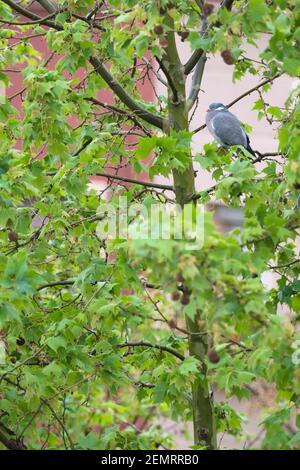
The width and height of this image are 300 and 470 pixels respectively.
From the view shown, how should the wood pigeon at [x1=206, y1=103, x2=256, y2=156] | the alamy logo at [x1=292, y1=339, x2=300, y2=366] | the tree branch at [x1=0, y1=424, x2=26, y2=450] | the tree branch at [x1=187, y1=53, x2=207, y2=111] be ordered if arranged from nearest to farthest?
the alamy logo at [x1=292, y1=339, x2=300, y2=366] → the tree branch at [x1=0, y1=424, x2=26, y2=450] → the tree branch at [x1=187, y1=53, x2=207, y2=111] → the wood pigeon at [x1=206, y1=103, x2=256, y2=156]

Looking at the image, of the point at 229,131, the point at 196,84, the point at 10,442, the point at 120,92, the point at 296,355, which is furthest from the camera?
the point at 229,131

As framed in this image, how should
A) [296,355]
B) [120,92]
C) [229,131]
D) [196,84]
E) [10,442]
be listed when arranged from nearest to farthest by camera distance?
1. [296,355]
2. [10,442]
3. [120,92]
4. [196,84]
5. [229,131]

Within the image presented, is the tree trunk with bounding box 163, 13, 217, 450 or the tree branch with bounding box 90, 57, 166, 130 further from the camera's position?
the tree branch with bounding box 90, 57, 166, 130

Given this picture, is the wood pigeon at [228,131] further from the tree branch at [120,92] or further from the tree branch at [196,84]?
the tree branch at [120,92]

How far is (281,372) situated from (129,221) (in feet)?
6.21

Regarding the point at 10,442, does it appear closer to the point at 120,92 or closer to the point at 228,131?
the point at 120,92

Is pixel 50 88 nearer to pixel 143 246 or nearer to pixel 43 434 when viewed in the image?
pixel 143 246

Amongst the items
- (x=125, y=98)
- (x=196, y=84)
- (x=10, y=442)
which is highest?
(x=196, y=84)

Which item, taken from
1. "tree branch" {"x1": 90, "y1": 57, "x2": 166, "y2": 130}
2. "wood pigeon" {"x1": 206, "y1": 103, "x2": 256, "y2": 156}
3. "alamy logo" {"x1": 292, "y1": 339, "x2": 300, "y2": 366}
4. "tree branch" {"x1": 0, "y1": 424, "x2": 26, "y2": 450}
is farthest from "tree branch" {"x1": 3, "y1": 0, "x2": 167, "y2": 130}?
"alamy logo" {"x1": 292, "y1": 339, "x2": 300, "y2": 366}

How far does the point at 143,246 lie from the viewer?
369 cm

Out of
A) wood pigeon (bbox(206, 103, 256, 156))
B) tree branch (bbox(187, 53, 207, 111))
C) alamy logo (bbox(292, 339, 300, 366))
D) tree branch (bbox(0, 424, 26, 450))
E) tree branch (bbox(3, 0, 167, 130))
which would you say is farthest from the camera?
wood pigeon (bbox(206, 103, 256, 156))

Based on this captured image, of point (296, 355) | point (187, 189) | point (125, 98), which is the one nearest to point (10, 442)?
point (187, 189)

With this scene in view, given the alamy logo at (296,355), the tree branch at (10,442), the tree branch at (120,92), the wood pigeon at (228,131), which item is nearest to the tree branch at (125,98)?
the tree branch at (120,92)

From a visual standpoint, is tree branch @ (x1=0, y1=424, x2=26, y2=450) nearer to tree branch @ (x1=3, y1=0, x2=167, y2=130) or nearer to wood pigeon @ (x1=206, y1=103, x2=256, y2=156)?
tree branch @ (x1=3, y1=0, x2=167, y2=130)
